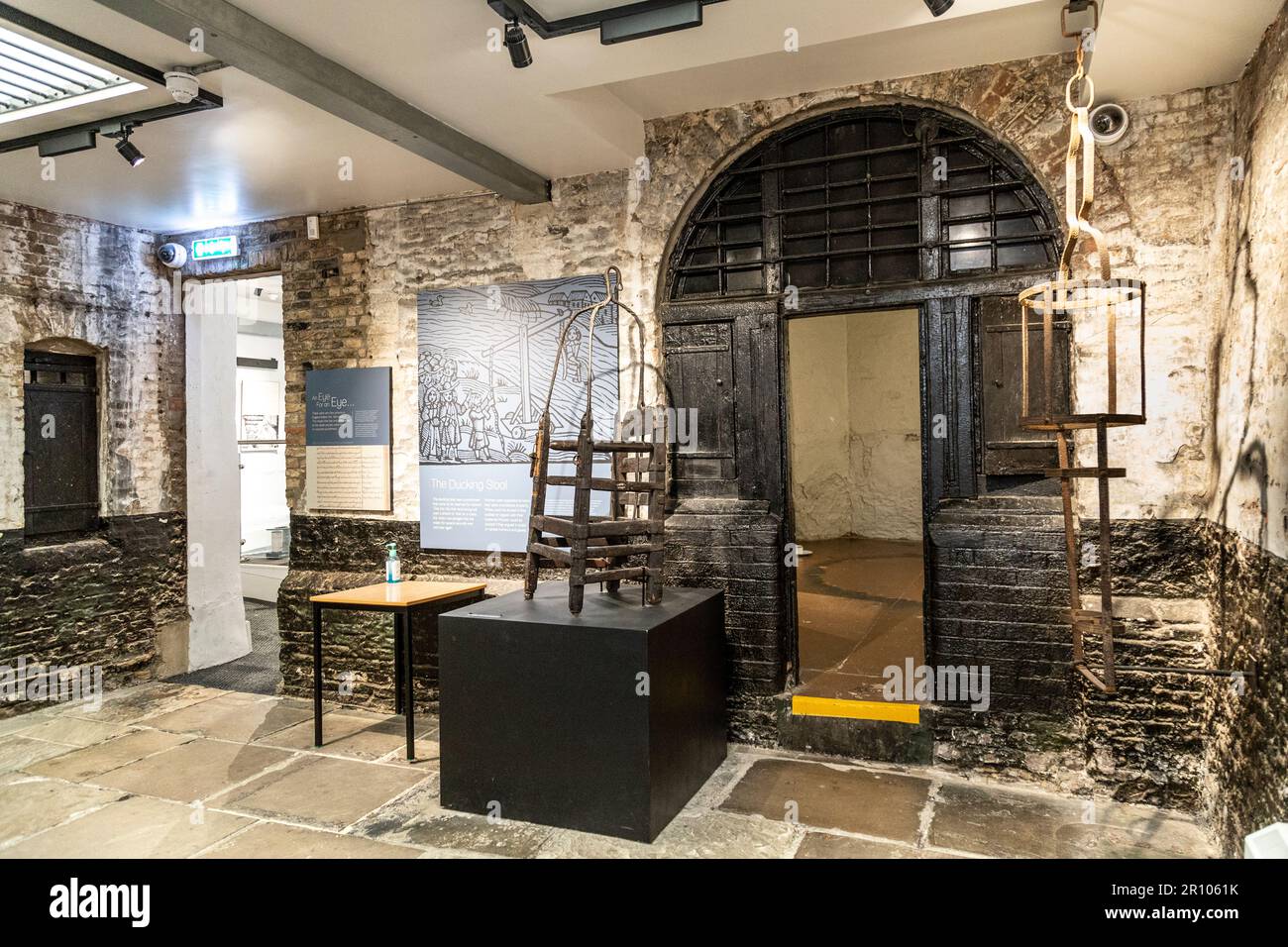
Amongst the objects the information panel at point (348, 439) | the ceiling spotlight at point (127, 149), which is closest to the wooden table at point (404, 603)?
the information panel at point (348, 439)

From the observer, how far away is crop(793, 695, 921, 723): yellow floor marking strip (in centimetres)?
402

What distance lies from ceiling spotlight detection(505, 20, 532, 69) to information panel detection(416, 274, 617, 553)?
1614 mm

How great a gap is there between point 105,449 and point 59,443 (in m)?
0.28

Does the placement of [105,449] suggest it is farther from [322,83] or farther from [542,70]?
[542,70]

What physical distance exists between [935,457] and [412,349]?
3361 millimetres

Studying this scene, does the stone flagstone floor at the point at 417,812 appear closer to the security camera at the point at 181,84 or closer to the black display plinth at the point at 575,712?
the black display plinth at the point at 575,712

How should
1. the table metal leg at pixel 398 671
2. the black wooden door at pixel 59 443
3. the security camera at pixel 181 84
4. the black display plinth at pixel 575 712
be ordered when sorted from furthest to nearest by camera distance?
the black wooden door at pixel 59 443, the table metal leg at pixel 398 671, the security camera at pixel 181 84, the black display plinth at pixel 575 712

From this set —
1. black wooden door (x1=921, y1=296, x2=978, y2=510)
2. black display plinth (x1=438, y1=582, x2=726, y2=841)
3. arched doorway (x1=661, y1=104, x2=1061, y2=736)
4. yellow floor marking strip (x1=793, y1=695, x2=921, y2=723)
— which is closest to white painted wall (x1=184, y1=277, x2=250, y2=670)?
black display plinth (x1=438, y1=582, x2=726, y2=841)

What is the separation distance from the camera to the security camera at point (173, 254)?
20.2ft

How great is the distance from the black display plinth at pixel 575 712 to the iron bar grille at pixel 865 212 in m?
1.92

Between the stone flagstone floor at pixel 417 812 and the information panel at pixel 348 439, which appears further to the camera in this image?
the information panel at pixel 348 439

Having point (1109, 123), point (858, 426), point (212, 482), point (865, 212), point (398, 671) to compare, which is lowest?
point (398, 671)

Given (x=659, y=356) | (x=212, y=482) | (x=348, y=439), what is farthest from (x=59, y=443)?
(x=659, y=356)

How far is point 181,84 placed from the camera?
11.5 ft
